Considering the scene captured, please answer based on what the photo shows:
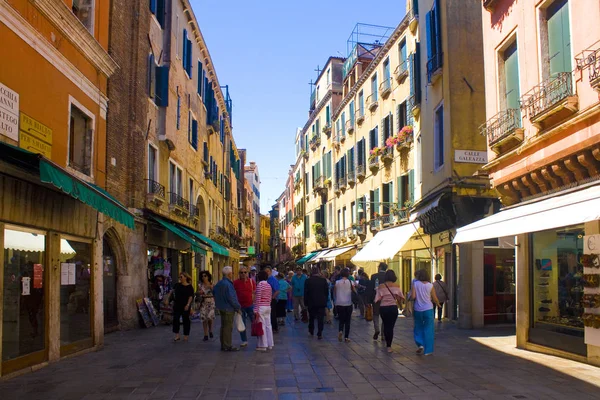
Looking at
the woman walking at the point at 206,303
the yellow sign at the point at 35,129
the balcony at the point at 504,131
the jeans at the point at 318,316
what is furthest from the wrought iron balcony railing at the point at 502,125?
the yellow sign at the point at 35,129

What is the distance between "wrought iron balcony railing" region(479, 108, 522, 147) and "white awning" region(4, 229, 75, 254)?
8518 millimetres

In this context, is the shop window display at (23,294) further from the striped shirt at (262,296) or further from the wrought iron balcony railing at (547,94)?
the wrought iron balcony railing at (547,94)

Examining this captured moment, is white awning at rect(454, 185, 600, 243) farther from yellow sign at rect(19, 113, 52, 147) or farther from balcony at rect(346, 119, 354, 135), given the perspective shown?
balcony at rect(346, 119, 354, 135)

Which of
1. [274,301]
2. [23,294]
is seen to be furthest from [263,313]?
[23,294]

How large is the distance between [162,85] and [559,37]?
1219 cm

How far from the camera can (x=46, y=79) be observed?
9531mm

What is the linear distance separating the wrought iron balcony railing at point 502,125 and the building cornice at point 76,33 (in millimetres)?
A: 8027

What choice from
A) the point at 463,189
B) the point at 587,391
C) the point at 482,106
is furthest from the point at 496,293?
the point at 587,391

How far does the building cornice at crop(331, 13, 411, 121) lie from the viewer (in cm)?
2264

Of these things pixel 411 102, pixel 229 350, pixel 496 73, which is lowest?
pixel 229 350

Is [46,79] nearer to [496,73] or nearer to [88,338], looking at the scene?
[88,338]

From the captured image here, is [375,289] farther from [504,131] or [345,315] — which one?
[504,131]

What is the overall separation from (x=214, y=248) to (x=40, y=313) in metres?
13.3

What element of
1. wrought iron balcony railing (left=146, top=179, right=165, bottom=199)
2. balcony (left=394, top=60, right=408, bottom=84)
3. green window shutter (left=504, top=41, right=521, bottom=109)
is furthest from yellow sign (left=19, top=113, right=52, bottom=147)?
balcony (left=394, top=60, right=408, bottom=84)
